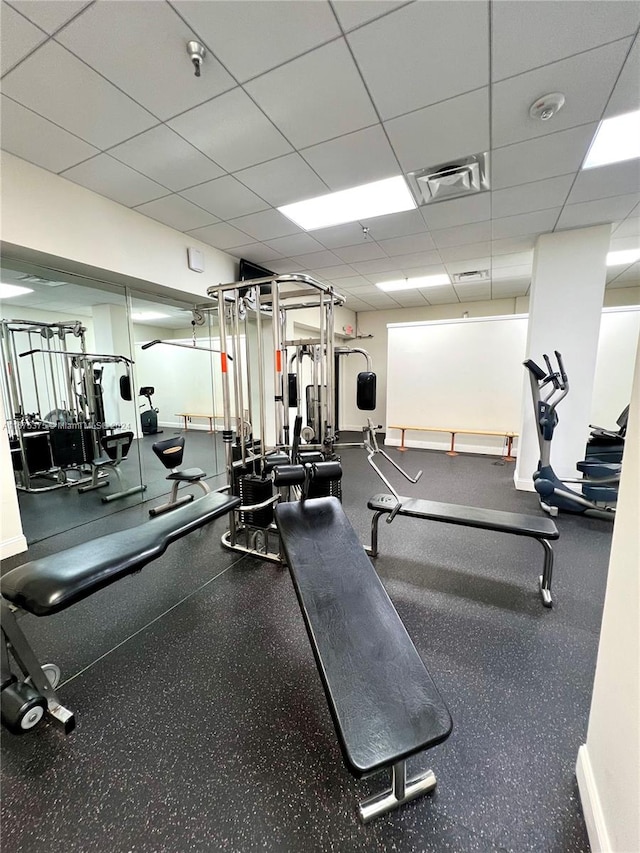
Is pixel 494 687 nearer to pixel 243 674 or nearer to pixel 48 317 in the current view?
pixel 243 674

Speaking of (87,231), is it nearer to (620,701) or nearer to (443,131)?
(443,131)

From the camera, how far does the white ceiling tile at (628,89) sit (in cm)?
168

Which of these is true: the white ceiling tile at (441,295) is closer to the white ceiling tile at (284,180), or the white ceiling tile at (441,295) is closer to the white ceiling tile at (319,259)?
the white ceiling tile at (319,259)

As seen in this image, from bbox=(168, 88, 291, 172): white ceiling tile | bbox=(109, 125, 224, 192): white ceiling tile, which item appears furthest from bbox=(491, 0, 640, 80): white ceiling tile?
bbox=(109, 125, 224, 192): white ceiling tile

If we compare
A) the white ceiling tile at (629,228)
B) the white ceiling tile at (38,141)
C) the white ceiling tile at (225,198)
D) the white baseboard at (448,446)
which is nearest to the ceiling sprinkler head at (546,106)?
the white ceiling tile at (225,198)

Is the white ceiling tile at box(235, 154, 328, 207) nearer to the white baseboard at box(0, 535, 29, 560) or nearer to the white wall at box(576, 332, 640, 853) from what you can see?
the white wall at box(576, 332, 640, 853)

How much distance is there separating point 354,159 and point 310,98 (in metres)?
0.64

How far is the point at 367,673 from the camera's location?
122 centimetres

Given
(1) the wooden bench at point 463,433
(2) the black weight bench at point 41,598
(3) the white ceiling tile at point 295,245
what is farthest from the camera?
(1) the wooden bench at point 463,433

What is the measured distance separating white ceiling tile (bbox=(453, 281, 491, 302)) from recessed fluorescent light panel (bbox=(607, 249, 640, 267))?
1.61 metres

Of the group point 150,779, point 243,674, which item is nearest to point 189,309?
point 243,674

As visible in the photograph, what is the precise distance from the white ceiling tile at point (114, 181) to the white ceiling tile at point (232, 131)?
699 millimetres

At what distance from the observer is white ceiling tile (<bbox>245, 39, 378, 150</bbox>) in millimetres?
1701

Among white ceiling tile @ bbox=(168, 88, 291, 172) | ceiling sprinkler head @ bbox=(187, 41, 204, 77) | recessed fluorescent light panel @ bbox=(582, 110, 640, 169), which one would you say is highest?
white ceiling tile @ bbox=(168, 88, 291, 172)
